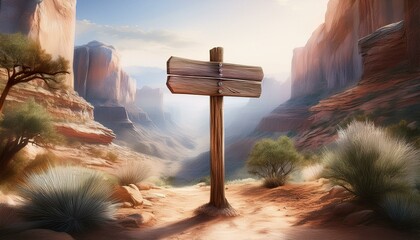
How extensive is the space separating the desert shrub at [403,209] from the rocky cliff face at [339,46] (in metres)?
36.9

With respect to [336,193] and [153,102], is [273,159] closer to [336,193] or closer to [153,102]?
[336,193]

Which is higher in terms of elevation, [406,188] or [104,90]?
[104,90]

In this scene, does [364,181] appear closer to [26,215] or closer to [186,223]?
[186,223]

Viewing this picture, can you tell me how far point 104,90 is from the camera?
88.4m

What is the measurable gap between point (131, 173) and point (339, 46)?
190ft

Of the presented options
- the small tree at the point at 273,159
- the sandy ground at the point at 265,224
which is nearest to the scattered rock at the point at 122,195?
the sandy ground at the point at 265,224

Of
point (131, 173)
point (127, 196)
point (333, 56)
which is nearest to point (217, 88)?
point (127, 196)

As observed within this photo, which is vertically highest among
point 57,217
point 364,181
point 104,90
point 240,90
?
point 104,90

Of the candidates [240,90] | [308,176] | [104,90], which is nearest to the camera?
[240,90]

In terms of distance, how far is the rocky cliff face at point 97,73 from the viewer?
8019cm

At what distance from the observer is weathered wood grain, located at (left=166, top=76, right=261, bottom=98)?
6.54m

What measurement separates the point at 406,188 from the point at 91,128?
40.6 m

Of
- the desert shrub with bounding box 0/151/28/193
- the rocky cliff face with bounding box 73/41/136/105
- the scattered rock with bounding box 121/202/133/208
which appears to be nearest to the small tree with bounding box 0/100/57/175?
the desert shrub with bounding box 0/151/28/193

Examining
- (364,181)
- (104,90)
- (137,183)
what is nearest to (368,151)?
(364,181)
